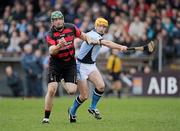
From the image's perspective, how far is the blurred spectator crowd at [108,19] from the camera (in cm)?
2856

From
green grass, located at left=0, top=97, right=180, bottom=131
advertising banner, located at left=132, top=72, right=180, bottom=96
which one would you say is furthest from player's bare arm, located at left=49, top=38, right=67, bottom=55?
advertising banner, located at left=132, top=72, right=180, bottom=96

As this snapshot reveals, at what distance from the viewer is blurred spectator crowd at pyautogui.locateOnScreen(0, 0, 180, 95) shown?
28.6m

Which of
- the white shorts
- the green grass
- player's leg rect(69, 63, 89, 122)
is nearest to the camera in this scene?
the green grass

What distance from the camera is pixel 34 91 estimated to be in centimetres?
2859

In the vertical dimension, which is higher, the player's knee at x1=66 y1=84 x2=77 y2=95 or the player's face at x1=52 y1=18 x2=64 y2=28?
the player's face at x1=52 y1=18 x2=64 y2=28

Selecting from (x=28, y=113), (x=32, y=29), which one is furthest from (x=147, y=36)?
(x=28, y=113)

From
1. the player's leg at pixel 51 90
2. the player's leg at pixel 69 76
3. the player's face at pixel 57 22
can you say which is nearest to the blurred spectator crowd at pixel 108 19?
the player's leg at pixel 69 76

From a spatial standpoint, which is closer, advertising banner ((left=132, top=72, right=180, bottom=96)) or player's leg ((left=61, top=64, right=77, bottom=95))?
player's leg ((left=61, top=64, right=77, bottom=95))

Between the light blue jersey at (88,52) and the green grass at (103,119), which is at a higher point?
the light blue jersey at (88,52)

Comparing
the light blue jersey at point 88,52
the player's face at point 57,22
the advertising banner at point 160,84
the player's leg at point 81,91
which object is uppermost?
the player's face at point 57,22

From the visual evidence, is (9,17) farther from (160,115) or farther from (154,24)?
(160,115)

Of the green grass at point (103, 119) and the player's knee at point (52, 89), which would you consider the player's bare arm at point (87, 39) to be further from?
the green grass at point (103, 119)

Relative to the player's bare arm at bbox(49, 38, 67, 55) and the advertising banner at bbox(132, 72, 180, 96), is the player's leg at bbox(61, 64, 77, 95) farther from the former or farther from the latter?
the advertising banner at bbox(132, 72, 180, 96)

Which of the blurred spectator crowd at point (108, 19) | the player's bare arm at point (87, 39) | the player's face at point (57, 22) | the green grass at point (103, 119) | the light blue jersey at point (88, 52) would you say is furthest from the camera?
the blurred spectator crowd at point (108, 19)
